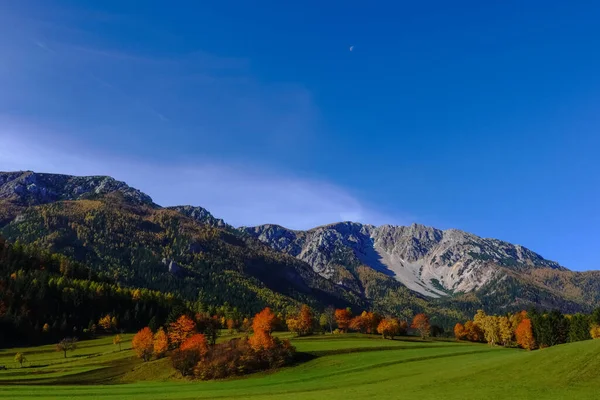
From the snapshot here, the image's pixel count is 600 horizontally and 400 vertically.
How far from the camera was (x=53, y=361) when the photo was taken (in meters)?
136

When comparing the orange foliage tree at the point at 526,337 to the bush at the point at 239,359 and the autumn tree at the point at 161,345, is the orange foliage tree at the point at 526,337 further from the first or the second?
the autumn tree at the point at 161,345

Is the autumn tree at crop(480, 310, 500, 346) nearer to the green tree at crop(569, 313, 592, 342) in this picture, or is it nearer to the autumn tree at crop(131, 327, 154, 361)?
the green tree at crop(569, 313, 592, 342)

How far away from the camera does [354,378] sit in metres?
80.7

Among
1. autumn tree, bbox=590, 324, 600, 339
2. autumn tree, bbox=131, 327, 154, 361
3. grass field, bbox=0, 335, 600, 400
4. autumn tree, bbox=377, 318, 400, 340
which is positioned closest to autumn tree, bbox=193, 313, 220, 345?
autumn tree, bbox=131, 327, 154, 361

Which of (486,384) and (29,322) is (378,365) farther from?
(29,322)

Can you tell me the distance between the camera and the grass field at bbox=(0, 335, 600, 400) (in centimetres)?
5731

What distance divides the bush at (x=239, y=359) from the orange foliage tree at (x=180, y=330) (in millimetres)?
21697

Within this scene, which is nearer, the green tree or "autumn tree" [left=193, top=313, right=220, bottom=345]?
"autumn tree" [left=193, top=313, right=220, bottom=345]

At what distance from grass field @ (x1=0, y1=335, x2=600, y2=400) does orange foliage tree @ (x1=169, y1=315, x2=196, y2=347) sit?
1316 cm

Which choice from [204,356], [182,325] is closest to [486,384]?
[204,356]

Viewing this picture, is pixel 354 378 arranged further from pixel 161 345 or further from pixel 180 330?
pixel 161 345

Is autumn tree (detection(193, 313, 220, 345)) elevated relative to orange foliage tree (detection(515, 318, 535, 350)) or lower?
elevated

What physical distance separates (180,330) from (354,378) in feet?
241

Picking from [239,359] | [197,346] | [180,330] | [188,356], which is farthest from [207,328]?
[239,359]
